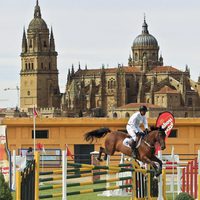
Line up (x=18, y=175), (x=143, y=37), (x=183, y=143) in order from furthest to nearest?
(x=143, y=37) < (x=183, y=143) < (x=18, y=175)

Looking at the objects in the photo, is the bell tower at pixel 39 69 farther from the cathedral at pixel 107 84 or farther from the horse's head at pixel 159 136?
the horse's head at pixel 159 136

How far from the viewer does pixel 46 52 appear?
6885 inches

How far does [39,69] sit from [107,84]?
1343 cm

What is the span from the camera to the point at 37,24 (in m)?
176

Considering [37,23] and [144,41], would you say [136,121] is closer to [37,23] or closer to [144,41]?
[144,41]

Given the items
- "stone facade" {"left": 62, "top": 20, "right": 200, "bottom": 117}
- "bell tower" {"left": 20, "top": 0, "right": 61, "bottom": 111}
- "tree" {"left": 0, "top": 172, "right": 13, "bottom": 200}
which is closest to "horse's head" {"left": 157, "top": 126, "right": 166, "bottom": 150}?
"tree" {"left": 0, "top": 172, "right": 13, "bottom": 200}

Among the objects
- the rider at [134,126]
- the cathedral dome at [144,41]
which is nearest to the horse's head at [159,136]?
the rider at [134,126]

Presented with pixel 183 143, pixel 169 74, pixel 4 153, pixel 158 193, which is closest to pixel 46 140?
pixel 183 143

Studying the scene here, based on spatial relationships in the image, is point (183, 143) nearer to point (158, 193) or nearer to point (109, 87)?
point (158, 193)

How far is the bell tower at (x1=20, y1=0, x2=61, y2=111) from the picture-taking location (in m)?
172

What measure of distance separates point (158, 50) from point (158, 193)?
519ft

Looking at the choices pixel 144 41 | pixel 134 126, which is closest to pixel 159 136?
pixel 134 126

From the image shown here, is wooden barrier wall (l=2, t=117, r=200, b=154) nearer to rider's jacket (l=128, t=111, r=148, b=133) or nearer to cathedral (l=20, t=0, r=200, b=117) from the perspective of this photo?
rider's jacket (l=128, t=111, r=148, b=133)

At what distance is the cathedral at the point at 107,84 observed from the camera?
15838 centimetres
